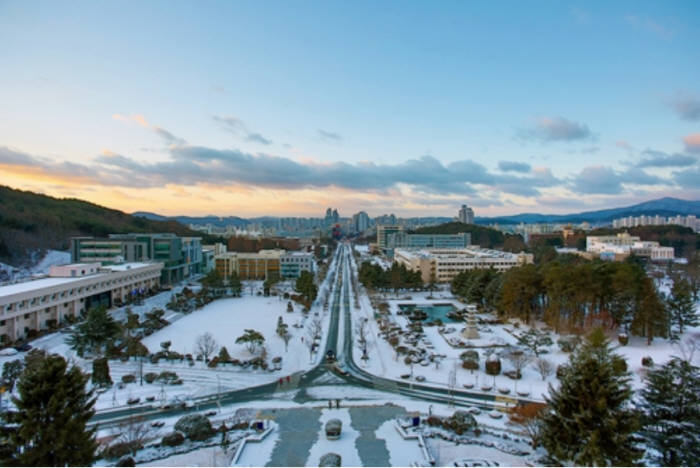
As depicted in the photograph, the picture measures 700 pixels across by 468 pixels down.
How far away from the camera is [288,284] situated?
35062 millimetres

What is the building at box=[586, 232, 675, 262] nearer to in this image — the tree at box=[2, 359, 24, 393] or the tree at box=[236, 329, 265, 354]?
the tree at box=[236, 329, 265, 354]

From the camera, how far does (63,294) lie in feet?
68.7

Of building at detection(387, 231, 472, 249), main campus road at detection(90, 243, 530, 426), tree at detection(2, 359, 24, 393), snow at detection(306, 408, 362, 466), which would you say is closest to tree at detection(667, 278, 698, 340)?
main campus road at detection(90, 243, 530, 426)

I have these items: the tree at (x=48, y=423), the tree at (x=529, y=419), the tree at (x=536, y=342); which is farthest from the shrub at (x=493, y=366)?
the tree at (x=48, y=423)

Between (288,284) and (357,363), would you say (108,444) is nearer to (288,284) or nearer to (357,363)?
(357,363)

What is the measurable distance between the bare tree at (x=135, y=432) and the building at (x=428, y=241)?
203ft

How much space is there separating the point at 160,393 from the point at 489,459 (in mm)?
10088

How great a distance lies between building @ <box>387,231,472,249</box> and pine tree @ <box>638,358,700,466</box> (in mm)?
61967

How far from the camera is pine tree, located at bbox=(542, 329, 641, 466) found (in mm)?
6328

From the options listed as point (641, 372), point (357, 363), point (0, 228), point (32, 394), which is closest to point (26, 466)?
point (32, 394)

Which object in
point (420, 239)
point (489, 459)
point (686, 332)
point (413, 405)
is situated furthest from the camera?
point (420, 239)

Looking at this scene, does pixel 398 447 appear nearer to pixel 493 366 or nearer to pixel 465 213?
pixel 493 366

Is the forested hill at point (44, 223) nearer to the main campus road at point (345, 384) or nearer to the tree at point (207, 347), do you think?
the tree at point (207, 347)

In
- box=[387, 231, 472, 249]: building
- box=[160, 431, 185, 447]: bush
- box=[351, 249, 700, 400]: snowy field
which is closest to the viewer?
box=[160, 431, 185, 447]: bush
